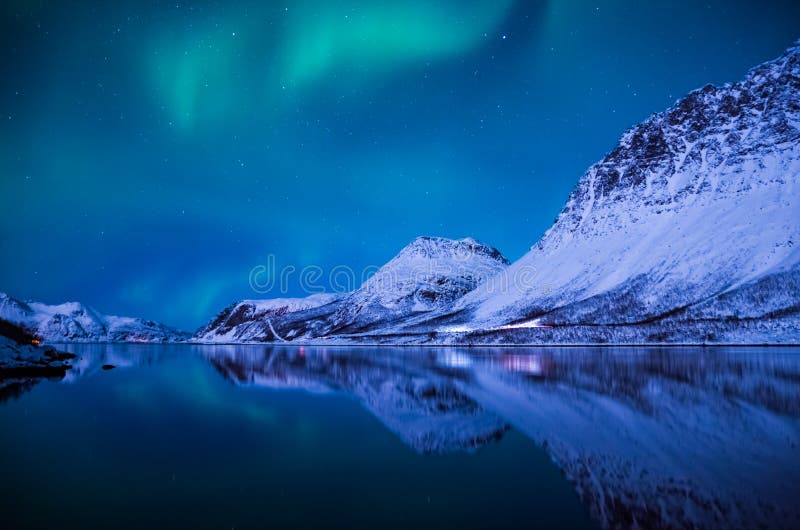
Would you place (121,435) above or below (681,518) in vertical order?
above

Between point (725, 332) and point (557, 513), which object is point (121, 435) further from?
point (725, 332)

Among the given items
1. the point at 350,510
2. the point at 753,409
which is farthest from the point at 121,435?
the point at 753,409

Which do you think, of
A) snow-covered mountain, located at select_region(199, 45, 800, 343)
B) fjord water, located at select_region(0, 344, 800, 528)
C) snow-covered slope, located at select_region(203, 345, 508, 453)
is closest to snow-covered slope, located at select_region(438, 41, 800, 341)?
snow-covered mountain, located at select_region(199, 45, 800, 343)

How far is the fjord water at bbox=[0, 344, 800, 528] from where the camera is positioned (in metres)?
7.85

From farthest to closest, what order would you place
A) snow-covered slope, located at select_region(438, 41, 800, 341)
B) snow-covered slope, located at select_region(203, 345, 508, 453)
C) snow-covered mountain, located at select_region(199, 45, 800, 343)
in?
snow-covered slope, located at select_region(438, 41, 800, 341), snow-covered mountain, located at select_region(199, 45, 800, 343), snow-covered slope, located at select_region(203, 345, 508, 453)

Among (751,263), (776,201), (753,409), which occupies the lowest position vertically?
(753,409)

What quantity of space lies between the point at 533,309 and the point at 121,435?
126952 millimetres

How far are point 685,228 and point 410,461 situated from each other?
477ft

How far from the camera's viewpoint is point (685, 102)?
614ft

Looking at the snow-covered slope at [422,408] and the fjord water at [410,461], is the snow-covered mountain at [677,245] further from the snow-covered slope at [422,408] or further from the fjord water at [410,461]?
the fjord water at [410,461]

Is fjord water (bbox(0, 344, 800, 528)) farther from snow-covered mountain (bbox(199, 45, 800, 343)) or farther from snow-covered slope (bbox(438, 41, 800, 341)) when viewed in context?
snow-covered slope (bbox(438, 41, 800, 341))

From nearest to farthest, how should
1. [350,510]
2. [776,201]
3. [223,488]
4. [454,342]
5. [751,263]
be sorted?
[350,510]
[223,488]
[751,263]
[776,201]
[454,342]

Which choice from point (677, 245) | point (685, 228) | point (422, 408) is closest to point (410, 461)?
point (422, 408)

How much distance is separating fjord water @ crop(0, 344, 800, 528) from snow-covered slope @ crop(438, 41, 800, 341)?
87.9 m
